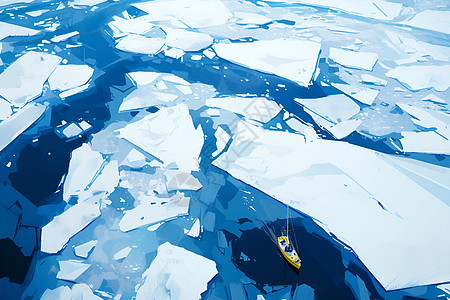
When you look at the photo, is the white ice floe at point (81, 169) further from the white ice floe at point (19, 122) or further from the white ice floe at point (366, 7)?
the white ice floe at point (366, 7)

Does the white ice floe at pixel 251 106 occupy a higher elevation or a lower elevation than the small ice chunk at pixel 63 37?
lower

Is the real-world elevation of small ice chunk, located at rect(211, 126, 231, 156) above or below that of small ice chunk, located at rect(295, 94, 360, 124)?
below

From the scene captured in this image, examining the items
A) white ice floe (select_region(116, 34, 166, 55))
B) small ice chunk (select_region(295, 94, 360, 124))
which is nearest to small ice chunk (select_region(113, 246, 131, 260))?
small ice chunk (select_region(295, 94, 360, 124))

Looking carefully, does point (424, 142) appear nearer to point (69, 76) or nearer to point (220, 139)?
point (220, 139)

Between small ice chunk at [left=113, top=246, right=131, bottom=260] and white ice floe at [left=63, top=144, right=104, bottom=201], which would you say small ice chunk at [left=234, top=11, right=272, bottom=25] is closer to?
white ice floe at [left=63, top=144, right=104, bottom=201]

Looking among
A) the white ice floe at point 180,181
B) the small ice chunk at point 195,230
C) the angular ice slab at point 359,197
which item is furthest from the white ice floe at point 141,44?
the small ice chunk at point 195,230

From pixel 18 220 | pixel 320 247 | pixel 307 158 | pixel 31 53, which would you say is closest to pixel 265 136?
pixel 307 158
